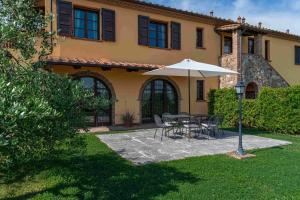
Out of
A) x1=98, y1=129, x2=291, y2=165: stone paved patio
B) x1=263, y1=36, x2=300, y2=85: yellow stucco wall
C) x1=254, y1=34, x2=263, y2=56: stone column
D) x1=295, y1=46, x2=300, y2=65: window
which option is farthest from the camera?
x1=295, y1=46, x2=300, y2=65: window

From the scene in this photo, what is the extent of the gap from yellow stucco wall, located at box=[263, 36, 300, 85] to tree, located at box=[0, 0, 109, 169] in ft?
64.9

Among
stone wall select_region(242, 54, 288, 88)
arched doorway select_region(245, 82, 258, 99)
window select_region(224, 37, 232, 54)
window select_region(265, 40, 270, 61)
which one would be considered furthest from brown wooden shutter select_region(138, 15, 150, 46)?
window select_region(265, 40, 270, 61)

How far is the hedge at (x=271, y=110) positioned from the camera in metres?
12.7

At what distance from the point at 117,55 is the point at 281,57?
14488 mm

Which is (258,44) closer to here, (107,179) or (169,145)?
(169,145)

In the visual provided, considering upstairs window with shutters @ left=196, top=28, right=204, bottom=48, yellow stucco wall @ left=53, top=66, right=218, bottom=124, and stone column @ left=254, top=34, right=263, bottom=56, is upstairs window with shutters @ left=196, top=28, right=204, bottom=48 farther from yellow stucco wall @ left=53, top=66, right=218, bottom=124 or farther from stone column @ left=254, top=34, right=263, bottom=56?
yellow stucco wall @ left=53, top=66, right=218, bottom=124

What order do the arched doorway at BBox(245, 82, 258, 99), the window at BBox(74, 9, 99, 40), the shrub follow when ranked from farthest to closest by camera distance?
1. the arched doorway at BBox(245, 82, 258, 99)
2. the window at BBox(74, 9, 99, 40)
3. the shrub

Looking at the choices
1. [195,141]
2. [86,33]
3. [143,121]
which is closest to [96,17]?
[86,33]

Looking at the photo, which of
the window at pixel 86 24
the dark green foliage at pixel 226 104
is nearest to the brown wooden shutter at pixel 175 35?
the dark green foliage at pixel 226 104

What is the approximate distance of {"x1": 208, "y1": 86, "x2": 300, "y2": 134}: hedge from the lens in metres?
12.7

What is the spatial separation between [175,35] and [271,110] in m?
6.89

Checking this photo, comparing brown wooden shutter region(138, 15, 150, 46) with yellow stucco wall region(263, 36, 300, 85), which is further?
yellow stucco wall region(263, 36, 300, 85)

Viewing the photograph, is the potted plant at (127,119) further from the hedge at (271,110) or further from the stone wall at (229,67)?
the stone wall at (229,67)

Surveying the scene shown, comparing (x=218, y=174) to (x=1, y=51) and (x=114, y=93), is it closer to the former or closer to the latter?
(x=1, y=51)
